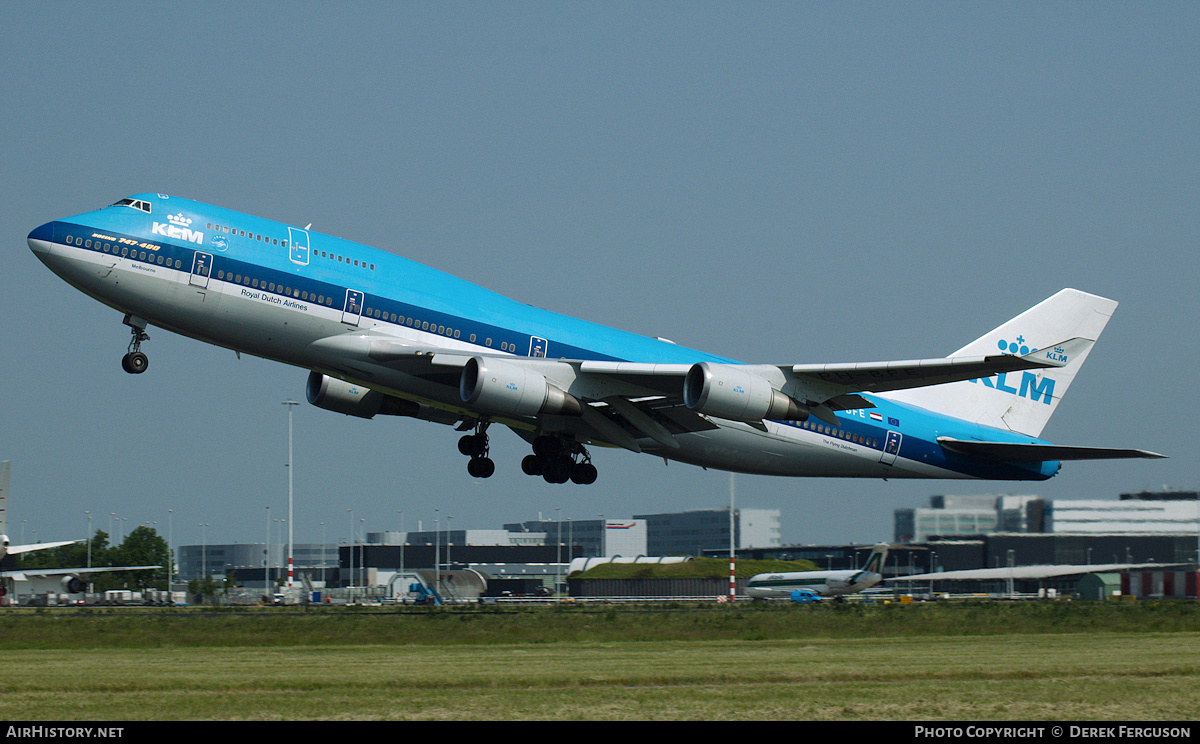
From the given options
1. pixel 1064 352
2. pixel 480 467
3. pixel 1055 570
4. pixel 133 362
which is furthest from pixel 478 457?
pixel 1055 570

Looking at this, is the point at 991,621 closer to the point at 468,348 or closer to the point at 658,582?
the point at 468,348

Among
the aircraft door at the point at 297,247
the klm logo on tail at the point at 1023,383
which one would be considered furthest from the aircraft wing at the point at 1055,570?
the aircraft door at the point at 297,247

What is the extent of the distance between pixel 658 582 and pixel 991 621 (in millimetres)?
50449

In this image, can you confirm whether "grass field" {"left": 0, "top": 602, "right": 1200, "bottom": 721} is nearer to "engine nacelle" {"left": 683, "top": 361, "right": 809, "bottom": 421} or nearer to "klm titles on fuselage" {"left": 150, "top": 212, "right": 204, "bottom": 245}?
"engine nacelle" {"left": 683, "top": 361, "right": 809, "bottom": 421}

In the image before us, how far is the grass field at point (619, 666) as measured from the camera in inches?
644

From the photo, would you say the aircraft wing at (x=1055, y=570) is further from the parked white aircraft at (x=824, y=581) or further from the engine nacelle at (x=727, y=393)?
the engine nacelle at (x=727, y=393)

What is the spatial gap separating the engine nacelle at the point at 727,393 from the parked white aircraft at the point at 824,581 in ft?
134

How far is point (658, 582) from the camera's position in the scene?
83938 millimetres

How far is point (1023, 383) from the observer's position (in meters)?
40.7

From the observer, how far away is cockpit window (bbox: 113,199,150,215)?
1148 inches

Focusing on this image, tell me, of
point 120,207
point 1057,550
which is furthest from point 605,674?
point 1057,550

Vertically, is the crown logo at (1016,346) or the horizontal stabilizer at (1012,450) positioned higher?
the crown logo at (1016,346)

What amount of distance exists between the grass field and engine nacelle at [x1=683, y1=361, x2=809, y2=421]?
5.74 metres

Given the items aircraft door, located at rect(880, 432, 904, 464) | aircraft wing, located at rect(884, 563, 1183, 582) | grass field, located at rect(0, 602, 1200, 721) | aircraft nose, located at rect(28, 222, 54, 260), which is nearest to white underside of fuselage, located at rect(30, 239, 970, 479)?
aircraft nose, located at rect(28, 222, 54, 260)
